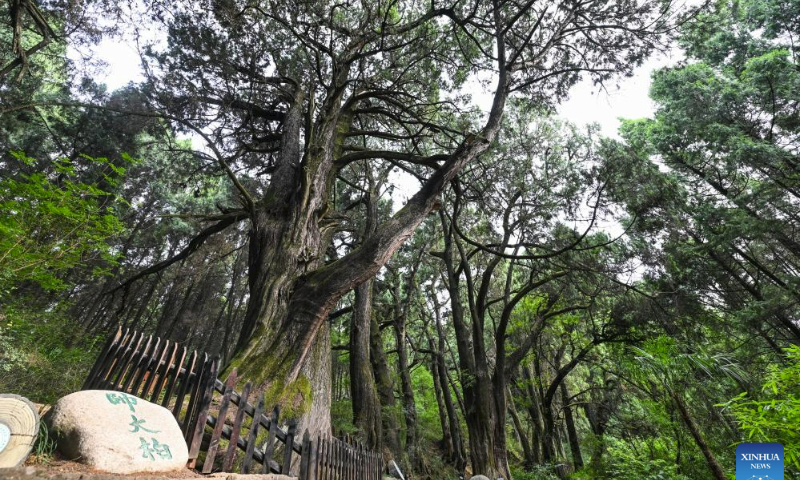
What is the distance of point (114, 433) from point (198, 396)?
2.51 feet

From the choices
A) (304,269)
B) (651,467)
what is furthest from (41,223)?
(651,467)

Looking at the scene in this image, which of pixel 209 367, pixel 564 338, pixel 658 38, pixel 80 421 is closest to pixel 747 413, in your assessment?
pixel 209 367

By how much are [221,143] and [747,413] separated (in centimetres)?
842

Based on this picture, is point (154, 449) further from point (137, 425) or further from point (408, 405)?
point (408, 405)

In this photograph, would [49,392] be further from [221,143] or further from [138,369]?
[138,369]

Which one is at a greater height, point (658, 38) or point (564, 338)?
point (658, 38)

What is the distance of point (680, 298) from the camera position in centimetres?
790

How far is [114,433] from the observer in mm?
1719

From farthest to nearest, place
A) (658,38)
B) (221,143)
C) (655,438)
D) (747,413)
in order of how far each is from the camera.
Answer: (655,438) → (221,143) → (658,38) → (747,413)

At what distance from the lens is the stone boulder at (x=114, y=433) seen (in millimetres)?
1599

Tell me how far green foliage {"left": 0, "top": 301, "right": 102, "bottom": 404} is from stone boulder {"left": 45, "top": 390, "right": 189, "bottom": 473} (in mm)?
5642

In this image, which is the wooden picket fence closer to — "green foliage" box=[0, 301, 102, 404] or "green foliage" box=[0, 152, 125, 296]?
"green foliage" box=[0, 152, 125, 296]

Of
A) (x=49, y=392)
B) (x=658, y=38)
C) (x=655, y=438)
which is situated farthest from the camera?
(x=655, y=438)

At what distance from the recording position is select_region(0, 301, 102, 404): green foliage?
611 cm
